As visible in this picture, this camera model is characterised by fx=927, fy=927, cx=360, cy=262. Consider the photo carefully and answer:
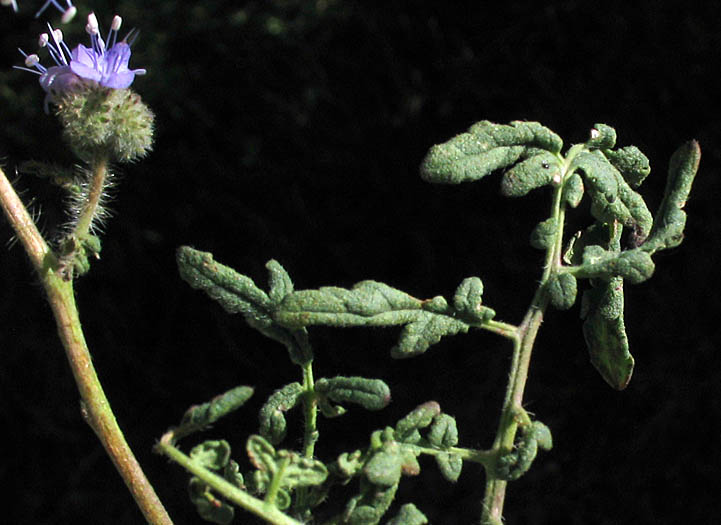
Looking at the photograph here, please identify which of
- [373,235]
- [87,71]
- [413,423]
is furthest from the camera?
[373,235]

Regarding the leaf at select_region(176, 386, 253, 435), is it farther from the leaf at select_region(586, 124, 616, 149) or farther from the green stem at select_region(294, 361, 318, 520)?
the leaf at select_region(586, 124, 616, 149)

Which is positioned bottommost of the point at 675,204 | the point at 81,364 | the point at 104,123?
the point at 81,364

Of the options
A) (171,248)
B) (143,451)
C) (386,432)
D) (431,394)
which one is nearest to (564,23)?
(431,394)

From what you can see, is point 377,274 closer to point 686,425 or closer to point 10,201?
→ point 686,425

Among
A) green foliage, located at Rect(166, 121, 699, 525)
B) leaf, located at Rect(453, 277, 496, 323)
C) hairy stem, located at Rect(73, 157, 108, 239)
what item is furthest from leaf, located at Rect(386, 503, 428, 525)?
hairy stem, located at Rect(73, 157, 108, 239)

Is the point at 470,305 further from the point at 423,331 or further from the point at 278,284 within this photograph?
the point at 278,284

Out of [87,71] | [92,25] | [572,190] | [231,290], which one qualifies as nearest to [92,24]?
[92,25]

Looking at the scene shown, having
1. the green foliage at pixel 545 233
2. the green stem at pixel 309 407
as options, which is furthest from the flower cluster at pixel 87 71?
the green foliage at pixel 545 233
